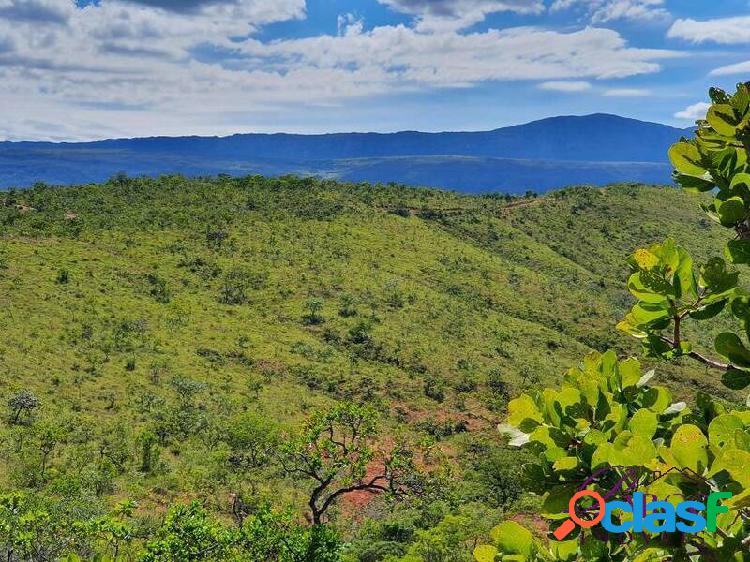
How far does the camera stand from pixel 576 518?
1611 millimetres

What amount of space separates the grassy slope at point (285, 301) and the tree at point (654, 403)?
18068 millimetres

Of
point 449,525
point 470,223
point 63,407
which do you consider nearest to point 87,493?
point 63,407

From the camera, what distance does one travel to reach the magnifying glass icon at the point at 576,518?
60.1 inches

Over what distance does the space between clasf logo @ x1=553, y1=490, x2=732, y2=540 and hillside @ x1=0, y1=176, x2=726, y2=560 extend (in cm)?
1078

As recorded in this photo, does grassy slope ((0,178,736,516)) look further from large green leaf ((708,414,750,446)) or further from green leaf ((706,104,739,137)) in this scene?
green leaf ((706,104,739,137))

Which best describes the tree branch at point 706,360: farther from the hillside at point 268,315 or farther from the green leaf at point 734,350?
the hillside at point 268,315

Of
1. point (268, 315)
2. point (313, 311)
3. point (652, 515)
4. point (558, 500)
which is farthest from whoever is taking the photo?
point (313, 311)

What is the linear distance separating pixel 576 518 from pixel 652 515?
256 millimetres

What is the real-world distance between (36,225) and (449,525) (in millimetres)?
37597

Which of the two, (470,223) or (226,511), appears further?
(470,223)

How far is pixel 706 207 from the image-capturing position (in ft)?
6.57

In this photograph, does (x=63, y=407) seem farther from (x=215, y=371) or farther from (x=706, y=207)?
(x=706, y=207)

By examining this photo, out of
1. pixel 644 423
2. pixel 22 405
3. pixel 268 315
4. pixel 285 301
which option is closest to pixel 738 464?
pixel 644 423

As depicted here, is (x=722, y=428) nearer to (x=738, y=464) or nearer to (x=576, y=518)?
(x=738, y=464)
